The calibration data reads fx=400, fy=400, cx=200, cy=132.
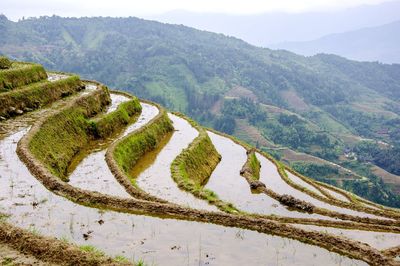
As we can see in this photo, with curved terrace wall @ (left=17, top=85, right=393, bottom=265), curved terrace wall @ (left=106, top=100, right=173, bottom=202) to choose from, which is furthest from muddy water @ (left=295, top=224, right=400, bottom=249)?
curved terrace wall @ (left=106, top=100, right=173, bottom=202)

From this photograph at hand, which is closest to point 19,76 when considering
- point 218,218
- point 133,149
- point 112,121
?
point 112,121

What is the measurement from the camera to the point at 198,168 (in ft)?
110

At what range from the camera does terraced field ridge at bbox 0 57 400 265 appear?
46.1 feet

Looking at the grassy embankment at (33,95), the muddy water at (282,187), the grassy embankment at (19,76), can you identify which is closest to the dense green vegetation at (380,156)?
the muddy water at (282,187)

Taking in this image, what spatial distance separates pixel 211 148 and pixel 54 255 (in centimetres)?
2837

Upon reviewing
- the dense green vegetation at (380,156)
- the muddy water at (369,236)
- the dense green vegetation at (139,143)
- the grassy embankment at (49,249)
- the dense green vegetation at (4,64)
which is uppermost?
the dense green vegetation at (4,64)

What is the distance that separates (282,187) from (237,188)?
678cm

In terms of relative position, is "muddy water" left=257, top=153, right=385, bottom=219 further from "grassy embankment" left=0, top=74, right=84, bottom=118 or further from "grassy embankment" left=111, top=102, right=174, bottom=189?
"grassy embankment" left=0, top=74, right=84, bottom=118

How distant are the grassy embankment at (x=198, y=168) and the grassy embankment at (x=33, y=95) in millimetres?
13694

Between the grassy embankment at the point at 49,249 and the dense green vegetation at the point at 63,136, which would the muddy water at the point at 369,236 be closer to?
the grassy embankment at the point at 49,249

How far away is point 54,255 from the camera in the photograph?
12172 mm

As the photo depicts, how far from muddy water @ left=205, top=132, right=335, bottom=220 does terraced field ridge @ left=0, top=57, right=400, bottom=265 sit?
0.12 metres

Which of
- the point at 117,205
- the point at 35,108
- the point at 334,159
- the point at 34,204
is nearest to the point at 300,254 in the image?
the point at 117,205

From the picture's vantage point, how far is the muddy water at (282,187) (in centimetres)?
2677
